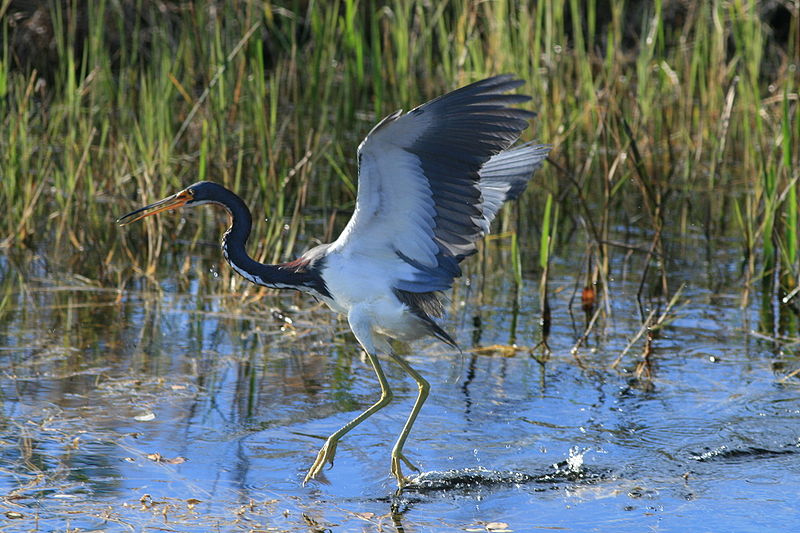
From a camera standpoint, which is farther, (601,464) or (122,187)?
(122,187)

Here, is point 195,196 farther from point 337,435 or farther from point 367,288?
point 337,435

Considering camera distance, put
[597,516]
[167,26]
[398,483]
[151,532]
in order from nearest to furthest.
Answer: [151,532] < [597,516] < [398,483] < [167,26]

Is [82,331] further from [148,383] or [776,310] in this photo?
[776,310]

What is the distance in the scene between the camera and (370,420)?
15.4 ft

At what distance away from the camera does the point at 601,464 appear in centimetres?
415

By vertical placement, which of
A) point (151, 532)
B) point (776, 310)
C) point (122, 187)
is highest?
point (122, 187)

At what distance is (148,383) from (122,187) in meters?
1.82

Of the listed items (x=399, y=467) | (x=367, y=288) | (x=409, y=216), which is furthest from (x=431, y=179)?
(x=399, y=467)

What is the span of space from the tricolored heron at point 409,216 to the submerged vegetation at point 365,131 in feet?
3.39

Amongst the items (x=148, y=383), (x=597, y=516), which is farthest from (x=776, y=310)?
(x=148, y=383)

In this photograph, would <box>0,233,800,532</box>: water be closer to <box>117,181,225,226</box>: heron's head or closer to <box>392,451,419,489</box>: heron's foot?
<box>392,451,419,489</box>: heron's foot

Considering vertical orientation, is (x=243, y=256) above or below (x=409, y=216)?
below

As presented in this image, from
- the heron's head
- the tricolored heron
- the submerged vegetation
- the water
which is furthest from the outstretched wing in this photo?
the submerged vegetation

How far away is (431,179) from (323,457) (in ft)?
3.31
